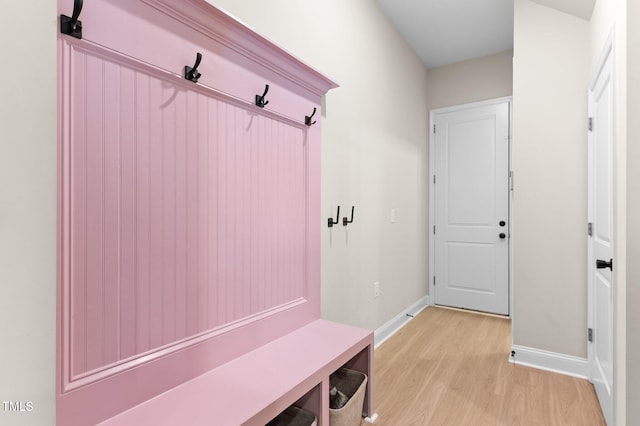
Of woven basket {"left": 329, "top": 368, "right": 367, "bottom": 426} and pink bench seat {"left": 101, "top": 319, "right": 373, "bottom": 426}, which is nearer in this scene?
pink bench seat {"left": 101, "top": 319, "right": 373, "bottom": 426}

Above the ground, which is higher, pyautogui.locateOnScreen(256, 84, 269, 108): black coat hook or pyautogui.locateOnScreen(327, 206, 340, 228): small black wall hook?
pyautogui.locateOnScreen(256, 84, 269, 108): black coat hook

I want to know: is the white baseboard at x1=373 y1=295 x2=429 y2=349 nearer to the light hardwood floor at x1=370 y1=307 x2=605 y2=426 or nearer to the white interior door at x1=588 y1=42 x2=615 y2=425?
the light hardwood floor at x1=370 y1=307 x2=605 y2=426

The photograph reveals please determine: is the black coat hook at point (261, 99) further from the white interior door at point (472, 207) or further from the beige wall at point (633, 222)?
the white interior door at point (472, 207)

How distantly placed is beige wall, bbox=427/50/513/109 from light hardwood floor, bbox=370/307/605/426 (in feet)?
8.10

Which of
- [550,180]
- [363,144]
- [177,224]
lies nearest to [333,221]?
[363,144]

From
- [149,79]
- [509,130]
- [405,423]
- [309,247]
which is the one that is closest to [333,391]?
[405,423]

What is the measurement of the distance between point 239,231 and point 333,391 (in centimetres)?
90

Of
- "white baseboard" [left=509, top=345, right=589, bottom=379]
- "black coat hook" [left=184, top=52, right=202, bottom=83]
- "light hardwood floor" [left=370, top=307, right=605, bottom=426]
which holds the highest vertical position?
"black coat hook" [left=184, top=52, right=202, bottom=83]

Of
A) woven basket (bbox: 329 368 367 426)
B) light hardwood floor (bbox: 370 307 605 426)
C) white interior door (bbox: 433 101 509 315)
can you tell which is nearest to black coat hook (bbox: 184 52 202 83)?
woven basket (bbox: 329 368 367 426)

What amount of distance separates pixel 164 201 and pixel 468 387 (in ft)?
6.99

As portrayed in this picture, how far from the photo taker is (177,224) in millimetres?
1193

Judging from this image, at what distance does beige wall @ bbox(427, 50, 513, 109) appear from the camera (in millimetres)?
3561

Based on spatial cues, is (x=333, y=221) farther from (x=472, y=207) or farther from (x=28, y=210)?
(x=472, y=207)

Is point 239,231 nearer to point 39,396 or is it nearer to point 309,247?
point 309,247
